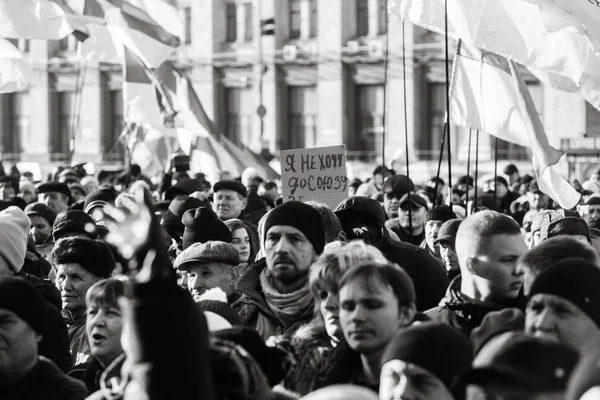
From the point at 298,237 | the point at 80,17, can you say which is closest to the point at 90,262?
the point at 298,237

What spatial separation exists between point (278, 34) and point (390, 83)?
4.90m

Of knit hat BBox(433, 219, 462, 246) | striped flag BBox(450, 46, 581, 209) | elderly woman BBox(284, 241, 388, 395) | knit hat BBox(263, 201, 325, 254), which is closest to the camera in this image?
elderly woman BBox(284, 241, 388, 395)

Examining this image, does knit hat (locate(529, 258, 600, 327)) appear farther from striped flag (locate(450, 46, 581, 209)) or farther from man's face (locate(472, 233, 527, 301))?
striped flag (locate(450, 46, 581, 209))

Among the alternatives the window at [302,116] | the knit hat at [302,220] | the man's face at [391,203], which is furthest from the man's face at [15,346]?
the window at [302,116]

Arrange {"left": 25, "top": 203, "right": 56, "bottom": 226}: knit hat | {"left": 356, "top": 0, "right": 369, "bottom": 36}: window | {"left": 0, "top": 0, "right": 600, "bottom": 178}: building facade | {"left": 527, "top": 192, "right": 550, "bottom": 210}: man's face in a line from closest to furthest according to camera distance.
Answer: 1. {"left": 25, "top": 203, "right": 56, "bottom": 226}: knit hat
2. {"left": 527, "top": 192, "right": 550, "bottom": 210}: man's face
3. {"left": 0, "top": 0, "right": 600, "bottom": 178}: building facade
4. {"left": 356, "top": 0, "right": 369, "bottom": 36}: window

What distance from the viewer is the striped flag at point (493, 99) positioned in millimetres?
11211

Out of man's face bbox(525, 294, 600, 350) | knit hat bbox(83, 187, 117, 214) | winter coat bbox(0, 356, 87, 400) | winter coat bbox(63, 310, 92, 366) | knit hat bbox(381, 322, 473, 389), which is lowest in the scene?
winter coat bbox(63, 310, 92, 366)

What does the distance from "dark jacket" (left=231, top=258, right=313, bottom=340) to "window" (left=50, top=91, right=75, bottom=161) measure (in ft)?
156

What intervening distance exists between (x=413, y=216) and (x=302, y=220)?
16.3 feet

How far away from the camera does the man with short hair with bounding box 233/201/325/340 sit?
6.16m

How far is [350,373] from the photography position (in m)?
4.96

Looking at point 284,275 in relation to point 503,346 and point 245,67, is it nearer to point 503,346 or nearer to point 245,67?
point 503,346

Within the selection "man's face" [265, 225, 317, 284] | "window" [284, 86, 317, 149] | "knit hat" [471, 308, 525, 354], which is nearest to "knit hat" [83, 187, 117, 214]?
"man's face" [265, 225, 317, 284]

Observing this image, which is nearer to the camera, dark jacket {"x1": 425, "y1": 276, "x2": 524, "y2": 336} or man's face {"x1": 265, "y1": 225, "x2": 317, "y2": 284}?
dark jacket {"x1": 425, "y1": 276, "x2": 524, "y2": 336}
